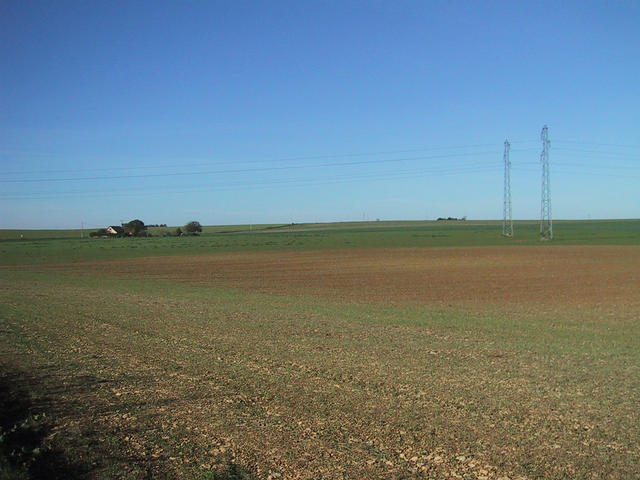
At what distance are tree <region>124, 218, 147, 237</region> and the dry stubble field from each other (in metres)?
121

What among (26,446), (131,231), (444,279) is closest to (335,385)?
(26,446)

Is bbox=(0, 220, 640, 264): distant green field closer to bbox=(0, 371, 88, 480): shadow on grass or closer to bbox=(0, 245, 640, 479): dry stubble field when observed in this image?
bbox=(0, 245, 640, 479): dry stubble field

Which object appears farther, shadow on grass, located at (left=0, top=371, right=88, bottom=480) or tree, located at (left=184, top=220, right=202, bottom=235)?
tree, located at (left=184, top=220, right=202, bottom=235)

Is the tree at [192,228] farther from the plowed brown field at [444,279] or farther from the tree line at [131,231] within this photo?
the plowed brown field at [444,279]

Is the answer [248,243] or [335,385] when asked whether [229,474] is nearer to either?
[335,385]

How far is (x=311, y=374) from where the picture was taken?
11523 millimetres

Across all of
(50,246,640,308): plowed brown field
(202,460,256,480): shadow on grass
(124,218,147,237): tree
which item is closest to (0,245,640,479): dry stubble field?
(202,460,256,480): shadow on grass

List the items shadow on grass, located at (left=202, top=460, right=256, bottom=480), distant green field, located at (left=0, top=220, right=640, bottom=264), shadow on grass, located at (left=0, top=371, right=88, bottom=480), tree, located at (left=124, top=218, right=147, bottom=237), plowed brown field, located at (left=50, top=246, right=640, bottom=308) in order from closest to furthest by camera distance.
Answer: shadow on grass, located at (left=202, top=460, right=256, bottom=480) → shadow on grass, located at (left=0, top=371, right=88, bottom=480) → plowed brown field, located at (left=50, top=246, right=640, bottom=308) → distant green field, located at (left=0, top=220, right=640, bottom=264) → tree, located at (left=124, top=218, right=147, bottom=237)

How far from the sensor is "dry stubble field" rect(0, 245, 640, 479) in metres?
7.36

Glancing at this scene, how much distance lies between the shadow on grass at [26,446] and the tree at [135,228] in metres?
135

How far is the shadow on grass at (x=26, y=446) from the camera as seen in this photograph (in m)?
6.89

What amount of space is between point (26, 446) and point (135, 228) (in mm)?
140537

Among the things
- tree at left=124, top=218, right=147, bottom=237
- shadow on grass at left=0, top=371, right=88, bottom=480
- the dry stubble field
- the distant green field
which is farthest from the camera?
tree at left=124, top=218, right=147, bottom=237

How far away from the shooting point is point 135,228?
142750mm
